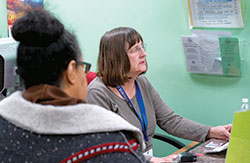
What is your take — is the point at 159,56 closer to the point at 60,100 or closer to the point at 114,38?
the point at 114,38

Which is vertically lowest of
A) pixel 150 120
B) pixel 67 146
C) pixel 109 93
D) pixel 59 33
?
pixel 150 120

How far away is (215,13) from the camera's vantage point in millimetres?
2324

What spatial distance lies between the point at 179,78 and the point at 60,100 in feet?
5.46

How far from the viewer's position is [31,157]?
1058mm

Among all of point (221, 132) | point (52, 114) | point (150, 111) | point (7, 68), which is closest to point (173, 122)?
point (150, 111)

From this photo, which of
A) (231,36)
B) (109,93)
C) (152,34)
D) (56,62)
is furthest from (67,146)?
(152,34)

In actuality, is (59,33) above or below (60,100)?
above

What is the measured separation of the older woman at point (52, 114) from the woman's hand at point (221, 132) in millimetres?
1059

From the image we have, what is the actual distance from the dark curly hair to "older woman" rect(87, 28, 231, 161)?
963 millimetres

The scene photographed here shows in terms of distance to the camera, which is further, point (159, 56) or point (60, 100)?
point (159, 56)

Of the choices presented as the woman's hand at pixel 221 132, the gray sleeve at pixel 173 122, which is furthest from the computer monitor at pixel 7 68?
the woman's hand at pixel 221 132

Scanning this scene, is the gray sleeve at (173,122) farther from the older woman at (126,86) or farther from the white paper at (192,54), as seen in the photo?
the white paper at (192,54)

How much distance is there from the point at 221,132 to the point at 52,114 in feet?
4.20

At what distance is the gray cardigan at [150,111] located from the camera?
2.05 metres
